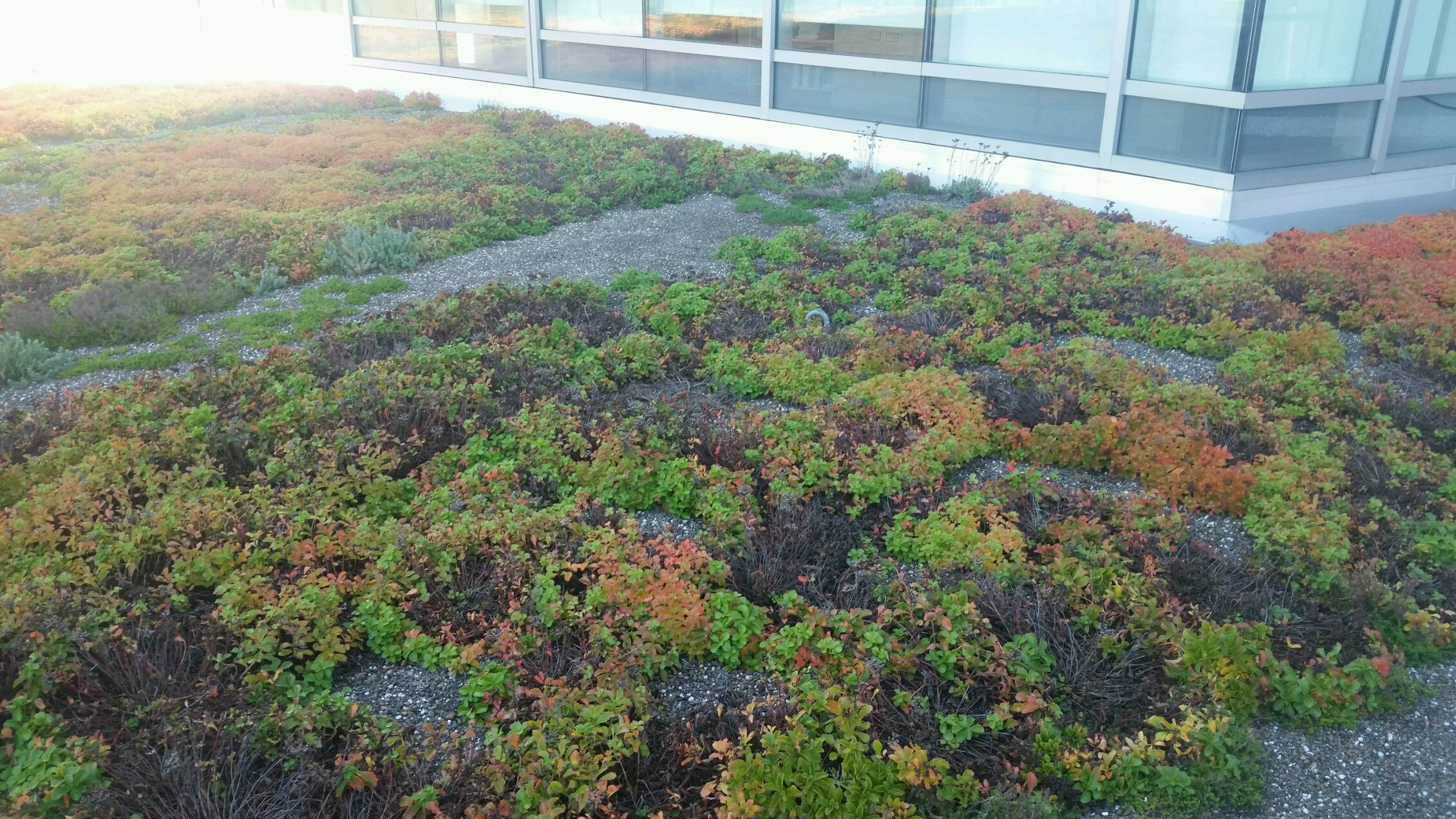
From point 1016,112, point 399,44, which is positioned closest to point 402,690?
point 1016,112

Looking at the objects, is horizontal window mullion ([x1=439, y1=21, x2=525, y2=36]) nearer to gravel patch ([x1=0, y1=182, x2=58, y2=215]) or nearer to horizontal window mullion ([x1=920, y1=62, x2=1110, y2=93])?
gravel patch ([x1=0, y1=182, x2=58, y2=215])

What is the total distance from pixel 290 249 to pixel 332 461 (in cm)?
524

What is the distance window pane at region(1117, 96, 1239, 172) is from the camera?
36.1 feet

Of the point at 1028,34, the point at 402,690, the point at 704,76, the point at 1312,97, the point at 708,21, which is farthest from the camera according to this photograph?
the point at 704,76

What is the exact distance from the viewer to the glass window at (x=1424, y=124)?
12281 millimetres

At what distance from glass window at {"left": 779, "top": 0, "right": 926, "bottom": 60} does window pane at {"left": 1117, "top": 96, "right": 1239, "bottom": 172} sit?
131 inches

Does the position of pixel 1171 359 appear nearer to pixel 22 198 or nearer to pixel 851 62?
pixel 851 62

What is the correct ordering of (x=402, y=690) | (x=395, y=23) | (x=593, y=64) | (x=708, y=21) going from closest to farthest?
(x=402, y=690) → (x=708, y=21) → (x=593, y=64) → (x=395, y=23)

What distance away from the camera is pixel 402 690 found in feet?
14.7

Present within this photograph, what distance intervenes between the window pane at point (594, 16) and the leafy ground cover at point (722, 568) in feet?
37.3

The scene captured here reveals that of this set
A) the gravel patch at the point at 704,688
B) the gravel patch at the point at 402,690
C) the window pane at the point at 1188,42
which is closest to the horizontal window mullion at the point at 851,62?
the window pane at the point at 1188,42

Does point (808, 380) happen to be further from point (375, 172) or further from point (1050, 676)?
point (375, 172)

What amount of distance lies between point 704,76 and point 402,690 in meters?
14.1

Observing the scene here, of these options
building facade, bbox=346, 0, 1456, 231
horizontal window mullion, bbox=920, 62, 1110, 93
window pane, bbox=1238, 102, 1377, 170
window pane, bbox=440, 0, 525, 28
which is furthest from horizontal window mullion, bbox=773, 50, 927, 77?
window pane, bbox=440, 0, 525, 28
